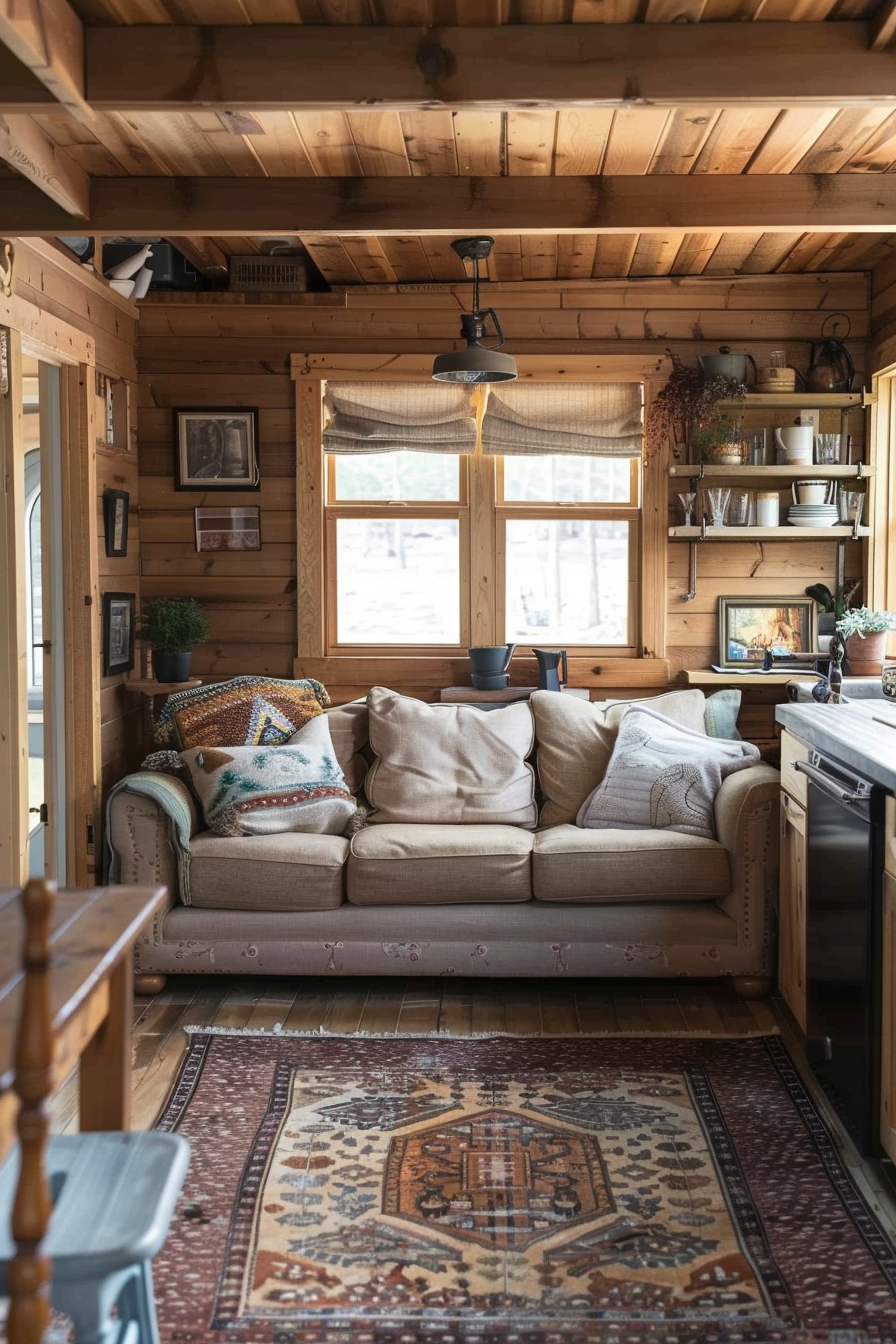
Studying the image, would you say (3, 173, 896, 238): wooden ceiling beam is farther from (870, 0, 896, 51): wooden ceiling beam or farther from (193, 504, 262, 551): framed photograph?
(193, 504, 262, 551): framed photograph

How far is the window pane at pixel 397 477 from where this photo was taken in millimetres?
5477

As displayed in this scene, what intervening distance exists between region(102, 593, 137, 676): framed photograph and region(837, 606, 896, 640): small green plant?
2819 millimetres

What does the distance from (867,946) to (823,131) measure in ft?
7.13

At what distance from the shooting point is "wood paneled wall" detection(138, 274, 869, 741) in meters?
5.29

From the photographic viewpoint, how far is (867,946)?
2.81 m

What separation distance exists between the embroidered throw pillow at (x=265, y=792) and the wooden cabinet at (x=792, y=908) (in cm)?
147

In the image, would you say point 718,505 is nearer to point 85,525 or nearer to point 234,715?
point 234,715

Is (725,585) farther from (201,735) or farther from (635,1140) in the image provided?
(635,1140)

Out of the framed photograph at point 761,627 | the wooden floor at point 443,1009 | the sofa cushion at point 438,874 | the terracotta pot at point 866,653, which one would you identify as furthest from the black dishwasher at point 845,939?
the framed photograph at point 761,627

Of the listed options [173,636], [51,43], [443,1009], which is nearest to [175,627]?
[173,636]

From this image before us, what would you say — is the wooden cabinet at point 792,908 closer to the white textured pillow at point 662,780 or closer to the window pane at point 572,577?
the white textured pillow at point 662,780

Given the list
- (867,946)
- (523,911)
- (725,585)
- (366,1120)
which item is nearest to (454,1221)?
(366,1120)

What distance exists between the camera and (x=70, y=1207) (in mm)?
1667

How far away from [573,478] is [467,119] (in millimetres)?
2290
